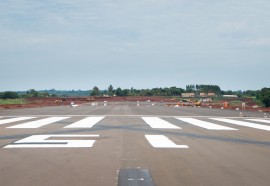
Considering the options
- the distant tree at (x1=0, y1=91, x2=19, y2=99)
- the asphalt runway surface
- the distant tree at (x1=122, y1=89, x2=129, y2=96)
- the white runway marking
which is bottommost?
the asphalt runway surface

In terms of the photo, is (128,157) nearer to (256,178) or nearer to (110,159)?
(110,159)

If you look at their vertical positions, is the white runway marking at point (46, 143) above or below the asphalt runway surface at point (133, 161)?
above

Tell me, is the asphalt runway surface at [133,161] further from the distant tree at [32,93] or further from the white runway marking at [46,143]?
the distant tree at [32,93]

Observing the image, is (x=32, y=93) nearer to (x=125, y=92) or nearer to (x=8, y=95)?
(x=8, y=95)

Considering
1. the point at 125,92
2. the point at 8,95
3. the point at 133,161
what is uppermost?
the point at 125,92

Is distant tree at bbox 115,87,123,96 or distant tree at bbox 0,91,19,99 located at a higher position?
distant tree at bbox 115,87,123,96

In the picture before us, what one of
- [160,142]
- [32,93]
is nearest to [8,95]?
[32,93]

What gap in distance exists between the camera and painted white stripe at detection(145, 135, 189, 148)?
31.2ft

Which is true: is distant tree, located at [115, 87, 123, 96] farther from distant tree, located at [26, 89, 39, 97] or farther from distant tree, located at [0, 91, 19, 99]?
distant tree, located at [0, 91, 19, 99]

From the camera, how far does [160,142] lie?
10.3 meters

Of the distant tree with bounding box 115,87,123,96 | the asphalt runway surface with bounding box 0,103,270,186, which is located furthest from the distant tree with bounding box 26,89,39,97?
the asphalt runway surface with bounding box 0,103,270,186

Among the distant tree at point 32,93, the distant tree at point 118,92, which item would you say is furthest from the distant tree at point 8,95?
the distant tree at point 118,92

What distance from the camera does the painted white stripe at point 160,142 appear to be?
9.52 metres

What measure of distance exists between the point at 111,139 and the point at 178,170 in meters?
4.65
